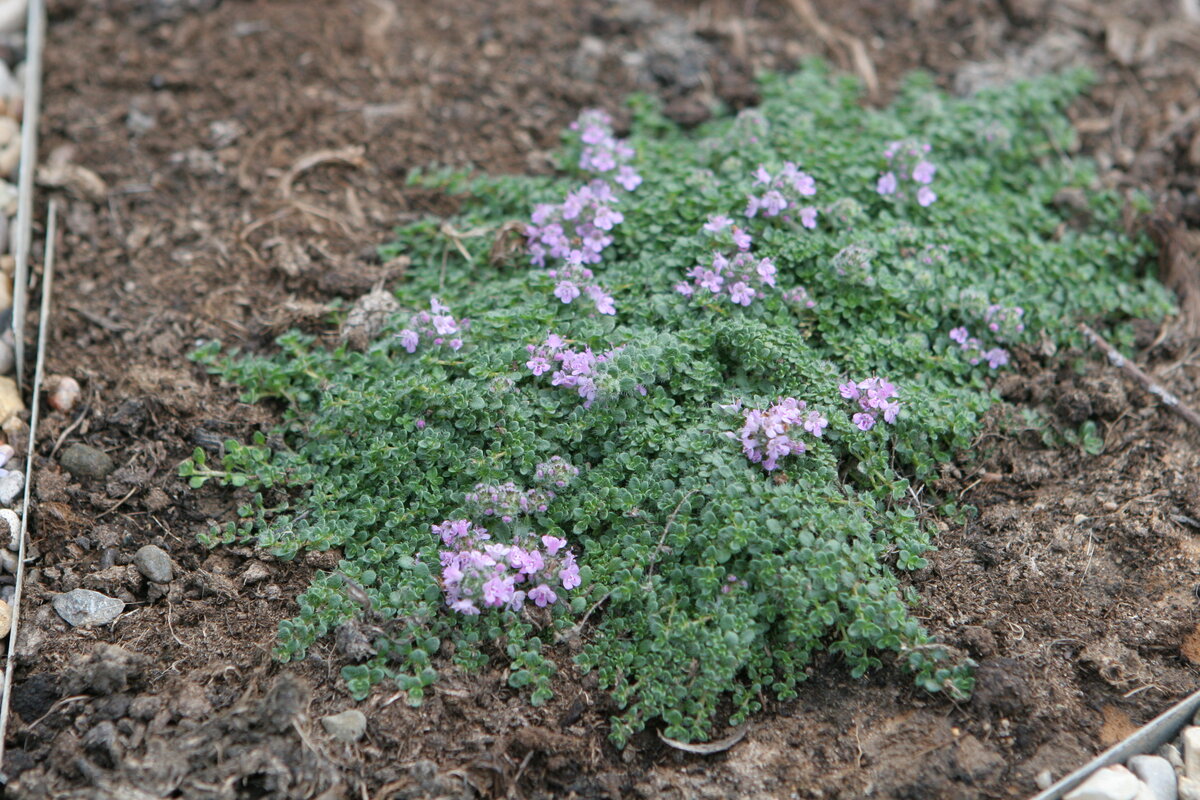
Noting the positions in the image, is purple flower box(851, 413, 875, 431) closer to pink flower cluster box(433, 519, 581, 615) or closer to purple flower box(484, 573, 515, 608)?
pink flower cluster box(433, 519, 581, 615)

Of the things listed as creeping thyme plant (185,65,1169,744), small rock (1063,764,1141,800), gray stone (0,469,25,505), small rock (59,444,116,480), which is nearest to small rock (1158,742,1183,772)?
small rock (1063,764,1141,800)

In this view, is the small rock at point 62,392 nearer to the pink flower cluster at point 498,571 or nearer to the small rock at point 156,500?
the small rock at point 156,500

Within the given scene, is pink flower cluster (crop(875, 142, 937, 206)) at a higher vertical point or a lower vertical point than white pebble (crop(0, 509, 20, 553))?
higher

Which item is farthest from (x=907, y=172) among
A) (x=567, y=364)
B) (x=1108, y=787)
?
(x=1108, y=787)

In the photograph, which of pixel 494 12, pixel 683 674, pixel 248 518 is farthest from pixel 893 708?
pixel 494 12

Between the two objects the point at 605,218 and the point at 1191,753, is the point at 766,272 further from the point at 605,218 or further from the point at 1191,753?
the point at 1191,753

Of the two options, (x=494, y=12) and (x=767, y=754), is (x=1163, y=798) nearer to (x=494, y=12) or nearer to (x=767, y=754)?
(x=767, y=754)
